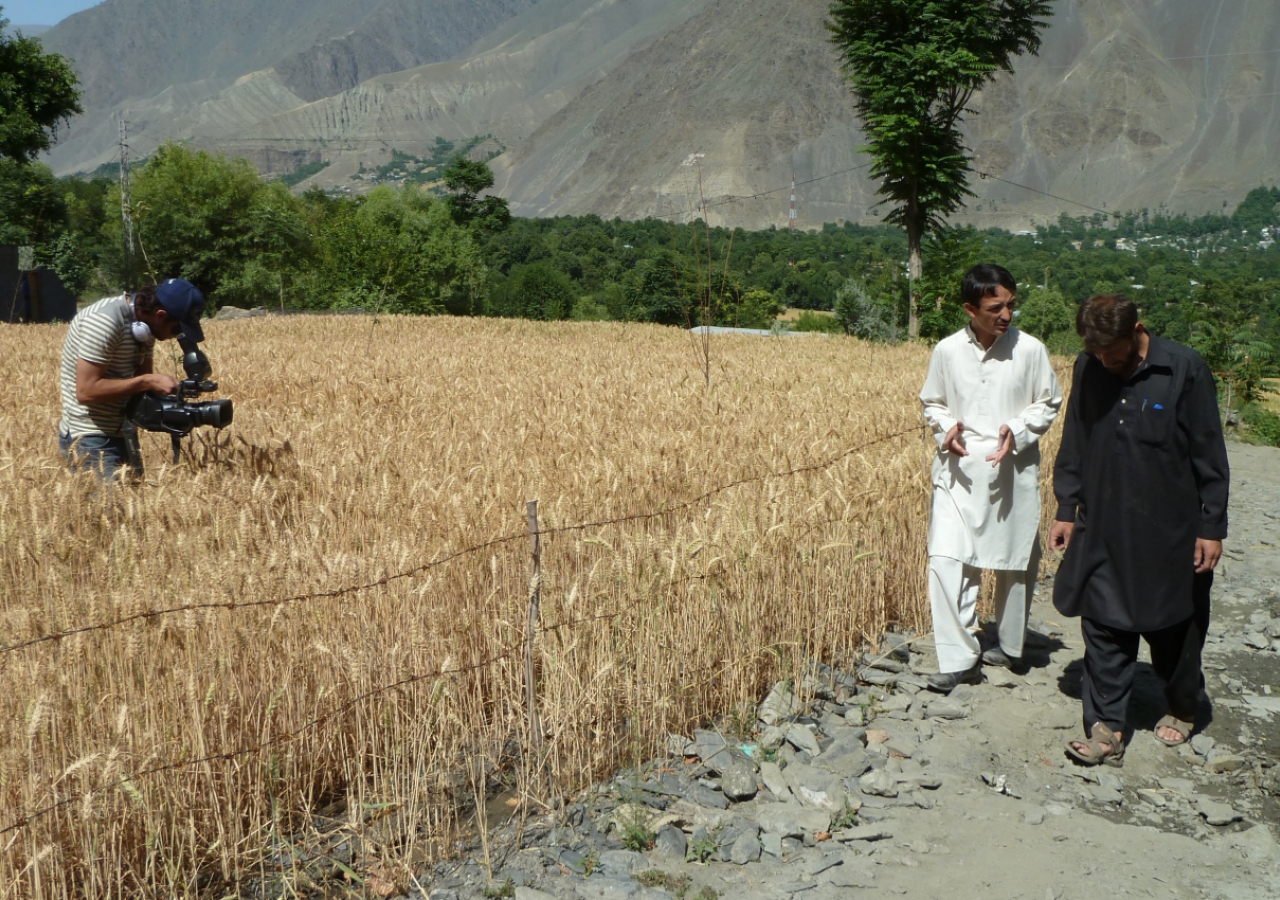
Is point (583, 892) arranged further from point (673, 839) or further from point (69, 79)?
point (69, 79)

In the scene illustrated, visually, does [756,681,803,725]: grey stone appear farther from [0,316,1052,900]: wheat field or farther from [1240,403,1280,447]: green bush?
[1240,403,1280,447]: green bush

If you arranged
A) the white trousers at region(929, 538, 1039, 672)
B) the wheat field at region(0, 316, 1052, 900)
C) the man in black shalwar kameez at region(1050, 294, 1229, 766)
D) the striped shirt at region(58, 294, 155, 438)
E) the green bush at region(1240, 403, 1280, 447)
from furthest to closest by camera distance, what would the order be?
the green bush at region(1240, 403, 1280, 447), the striped shirt at region(58, 294, 155, 438), the white trousers at region(929, 538, 1039, 672), the man in black shalwar kameez at region(1050, 294, 1229, 766), the wheat field at region(0, 316, 1052, 900)

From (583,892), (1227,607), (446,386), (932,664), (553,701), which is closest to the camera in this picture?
(583,892)

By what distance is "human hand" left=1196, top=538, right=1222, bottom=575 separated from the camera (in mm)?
4613

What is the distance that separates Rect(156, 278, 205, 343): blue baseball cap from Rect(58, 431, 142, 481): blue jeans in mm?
A: 764

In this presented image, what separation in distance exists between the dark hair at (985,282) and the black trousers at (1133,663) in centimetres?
151

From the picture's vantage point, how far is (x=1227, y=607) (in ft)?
23.5

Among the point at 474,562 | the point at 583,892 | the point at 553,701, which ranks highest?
the point at 474,562

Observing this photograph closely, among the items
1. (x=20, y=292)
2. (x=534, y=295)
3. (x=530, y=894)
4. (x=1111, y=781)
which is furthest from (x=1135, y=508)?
(x=534, y=295)

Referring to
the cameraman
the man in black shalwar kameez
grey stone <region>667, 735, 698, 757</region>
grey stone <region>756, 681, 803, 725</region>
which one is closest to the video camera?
the cameraman

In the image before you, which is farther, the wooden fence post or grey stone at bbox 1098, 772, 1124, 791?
grey stone at bbox 1098, 772, 1124, 791

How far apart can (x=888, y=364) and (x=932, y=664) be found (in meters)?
12.0

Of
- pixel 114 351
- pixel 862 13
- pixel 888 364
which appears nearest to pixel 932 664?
pixel 114 351

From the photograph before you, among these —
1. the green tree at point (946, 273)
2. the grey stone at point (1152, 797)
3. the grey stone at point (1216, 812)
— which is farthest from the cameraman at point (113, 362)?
the green tree at point (946, 273)
